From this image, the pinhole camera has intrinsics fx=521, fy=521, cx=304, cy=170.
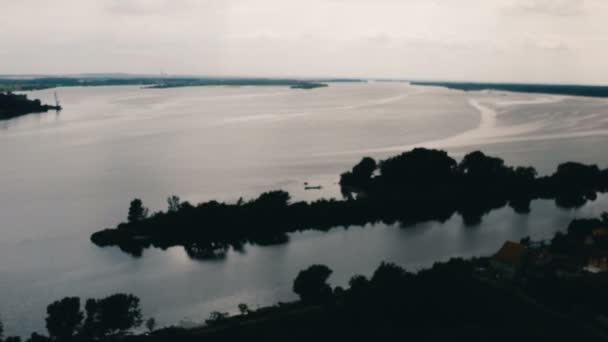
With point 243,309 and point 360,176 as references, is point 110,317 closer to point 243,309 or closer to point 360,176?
point 243,309

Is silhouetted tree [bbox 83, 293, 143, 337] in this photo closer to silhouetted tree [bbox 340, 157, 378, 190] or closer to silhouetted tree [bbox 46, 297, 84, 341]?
silhouetted tree [bbox 46, 297, 84, 341]

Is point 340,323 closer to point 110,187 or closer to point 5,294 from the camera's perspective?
point 5,294

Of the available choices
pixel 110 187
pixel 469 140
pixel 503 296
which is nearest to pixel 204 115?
pixel 469 140

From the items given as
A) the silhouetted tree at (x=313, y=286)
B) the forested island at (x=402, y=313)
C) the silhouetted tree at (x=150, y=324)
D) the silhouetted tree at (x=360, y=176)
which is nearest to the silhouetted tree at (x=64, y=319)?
the forested island at (x=402, y=313)

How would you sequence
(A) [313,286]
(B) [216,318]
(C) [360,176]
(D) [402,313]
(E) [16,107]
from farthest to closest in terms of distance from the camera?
(E) [16,107], (C) [360,176], (A) [313,286], (B) [216,318], (D) [402,313]

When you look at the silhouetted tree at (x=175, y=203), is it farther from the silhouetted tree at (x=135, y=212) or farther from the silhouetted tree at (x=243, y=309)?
the silhouetted tree at (x=243, y=309)

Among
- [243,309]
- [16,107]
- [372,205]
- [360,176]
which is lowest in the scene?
[243,309]

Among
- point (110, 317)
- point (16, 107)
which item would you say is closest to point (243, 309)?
point (110, 317)
